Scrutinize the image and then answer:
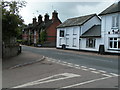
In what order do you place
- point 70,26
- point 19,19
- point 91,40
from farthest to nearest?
1. point 70,26
2. point 91,40
3. point 19,19

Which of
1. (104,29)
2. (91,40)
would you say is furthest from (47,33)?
(104,29)

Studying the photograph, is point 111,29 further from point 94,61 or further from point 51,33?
point 51,33

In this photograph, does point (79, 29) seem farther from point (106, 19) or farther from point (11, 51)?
point (11, 51)

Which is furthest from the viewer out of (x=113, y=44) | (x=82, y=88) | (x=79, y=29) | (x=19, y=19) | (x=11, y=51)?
(x=79, y=29)

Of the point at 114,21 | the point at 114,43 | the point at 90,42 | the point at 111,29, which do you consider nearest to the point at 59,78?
the point at 114,43

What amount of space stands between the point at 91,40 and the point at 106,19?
5.37m

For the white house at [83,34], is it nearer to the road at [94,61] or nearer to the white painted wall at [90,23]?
the white painted wall at [90,23]

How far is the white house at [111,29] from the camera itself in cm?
2731

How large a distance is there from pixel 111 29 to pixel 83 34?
28.9 feet

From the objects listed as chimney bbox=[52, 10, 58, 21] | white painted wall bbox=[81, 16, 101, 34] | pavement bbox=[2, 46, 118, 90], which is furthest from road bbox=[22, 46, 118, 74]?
chimney bbox=[52, 10, 58, 21]

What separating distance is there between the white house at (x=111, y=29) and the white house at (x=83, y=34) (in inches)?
70.3

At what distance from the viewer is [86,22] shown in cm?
3719

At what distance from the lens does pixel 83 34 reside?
3644cm

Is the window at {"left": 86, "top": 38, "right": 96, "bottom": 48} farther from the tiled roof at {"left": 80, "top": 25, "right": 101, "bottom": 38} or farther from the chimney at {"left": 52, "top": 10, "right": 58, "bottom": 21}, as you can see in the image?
the chimney at {"left": 52, "top": 10, "right": 58, "bottom": 21}
